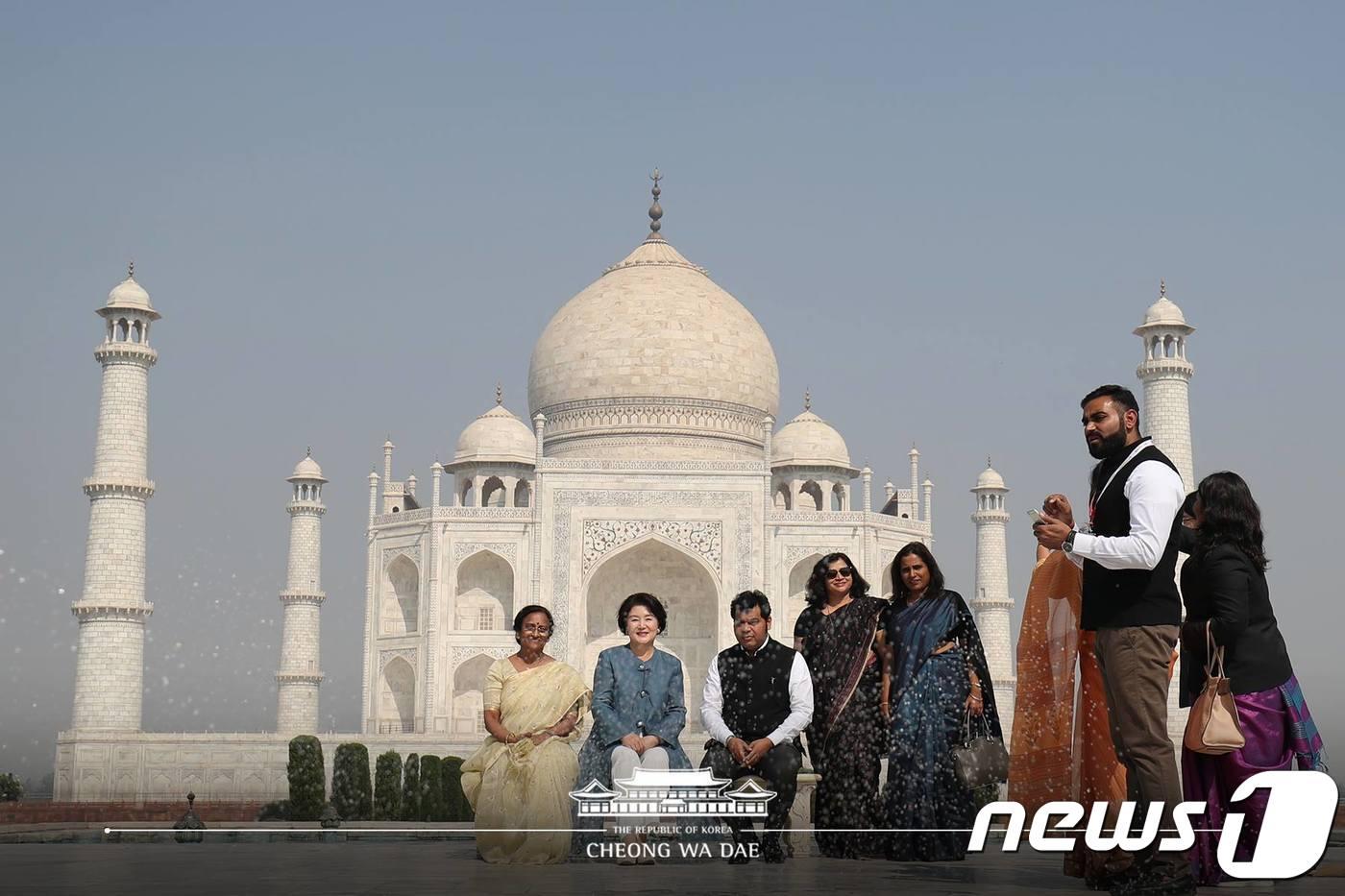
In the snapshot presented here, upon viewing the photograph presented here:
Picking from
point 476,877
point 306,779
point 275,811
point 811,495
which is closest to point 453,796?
point 306,779

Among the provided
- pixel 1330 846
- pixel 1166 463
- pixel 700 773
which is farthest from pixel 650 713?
pixel 1330 846

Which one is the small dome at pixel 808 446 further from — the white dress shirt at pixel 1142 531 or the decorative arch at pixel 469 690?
the white dress shirt at pixel 1142 531

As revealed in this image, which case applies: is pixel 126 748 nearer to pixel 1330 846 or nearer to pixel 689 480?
pixel 689 480

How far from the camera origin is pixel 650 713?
6.52 metres

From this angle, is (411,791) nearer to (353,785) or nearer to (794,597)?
(353,785)

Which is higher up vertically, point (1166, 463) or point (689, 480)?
point (689, 480)

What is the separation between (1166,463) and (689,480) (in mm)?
21574

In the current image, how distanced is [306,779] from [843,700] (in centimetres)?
1322

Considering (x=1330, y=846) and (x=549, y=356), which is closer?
(x=1330, y=846)

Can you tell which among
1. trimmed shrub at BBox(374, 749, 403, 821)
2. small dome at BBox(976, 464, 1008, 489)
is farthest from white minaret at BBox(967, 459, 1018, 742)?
trimmed shrub at BBox(374, 749, 403, 821)

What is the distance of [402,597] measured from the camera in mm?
27375

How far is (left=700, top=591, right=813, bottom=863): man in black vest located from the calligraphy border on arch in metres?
19.6

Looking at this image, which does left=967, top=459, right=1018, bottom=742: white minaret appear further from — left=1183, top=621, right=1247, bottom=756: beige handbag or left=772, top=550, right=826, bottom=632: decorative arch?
left=1183, top=621, right=1247, bottom=756: beige handbag

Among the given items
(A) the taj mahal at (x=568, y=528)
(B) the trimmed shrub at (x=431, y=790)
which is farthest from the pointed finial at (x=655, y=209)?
(B) the trimmed shrub at (x=431, y=790)
